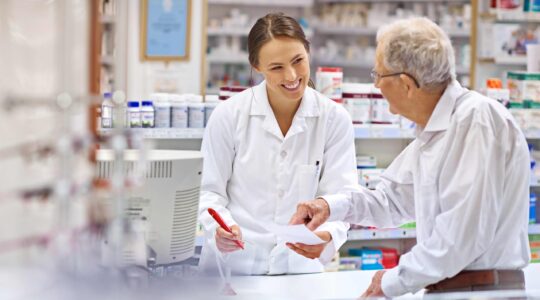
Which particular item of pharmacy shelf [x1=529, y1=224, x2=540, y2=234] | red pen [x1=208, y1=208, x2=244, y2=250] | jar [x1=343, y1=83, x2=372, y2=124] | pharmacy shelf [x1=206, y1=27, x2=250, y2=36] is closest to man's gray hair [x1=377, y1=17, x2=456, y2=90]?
red pen [x1=208, y1=208, x2=244, y2=250]

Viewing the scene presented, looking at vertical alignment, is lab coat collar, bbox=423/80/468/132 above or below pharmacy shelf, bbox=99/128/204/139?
above

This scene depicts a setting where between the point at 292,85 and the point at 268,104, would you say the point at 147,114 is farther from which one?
the point at 292,85

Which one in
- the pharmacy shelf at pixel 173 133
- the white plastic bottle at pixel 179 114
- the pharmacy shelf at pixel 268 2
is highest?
the pharmacy shelf at pixel 268 2

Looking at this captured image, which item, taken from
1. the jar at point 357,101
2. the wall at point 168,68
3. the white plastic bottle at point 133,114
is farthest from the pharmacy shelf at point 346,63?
the white plastic bottle at point 133,114

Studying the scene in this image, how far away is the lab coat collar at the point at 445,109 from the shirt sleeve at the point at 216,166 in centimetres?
100

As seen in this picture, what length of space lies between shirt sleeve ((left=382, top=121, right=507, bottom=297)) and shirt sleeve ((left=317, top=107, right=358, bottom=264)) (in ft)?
2.76

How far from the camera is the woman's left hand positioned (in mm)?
3072

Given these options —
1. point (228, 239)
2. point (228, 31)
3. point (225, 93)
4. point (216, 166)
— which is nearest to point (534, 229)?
point (225, 93)

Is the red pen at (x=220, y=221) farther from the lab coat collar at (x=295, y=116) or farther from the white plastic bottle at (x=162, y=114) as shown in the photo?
the white plastic bottle at (x=162, y=114)

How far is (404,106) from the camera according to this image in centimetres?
257

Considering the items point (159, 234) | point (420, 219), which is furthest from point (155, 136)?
point (420, 219)

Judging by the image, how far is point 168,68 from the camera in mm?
6344

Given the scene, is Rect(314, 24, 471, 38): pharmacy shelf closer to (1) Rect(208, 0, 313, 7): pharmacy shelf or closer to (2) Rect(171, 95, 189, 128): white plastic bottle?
(1) Rect(208, 0, 313, 7): pharmacy shelf

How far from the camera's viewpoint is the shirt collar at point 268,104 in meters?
3.41
